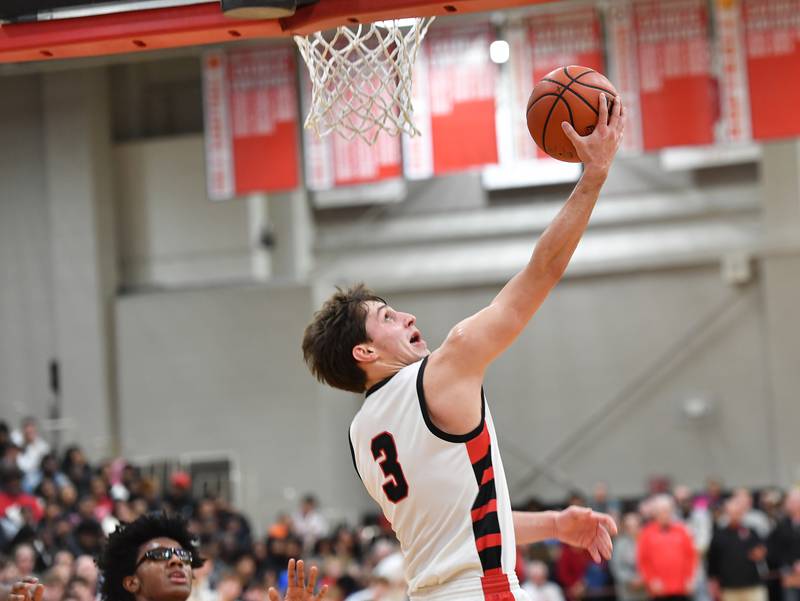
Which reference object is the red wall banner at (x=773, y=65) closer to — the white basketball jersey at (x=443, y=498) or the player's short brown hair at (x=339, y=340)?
the player's short brown hair at (x=339, y=340)

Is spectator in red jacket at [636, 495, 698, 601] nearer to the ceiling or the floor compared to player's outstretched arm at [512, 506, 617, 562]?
nearer to the floor

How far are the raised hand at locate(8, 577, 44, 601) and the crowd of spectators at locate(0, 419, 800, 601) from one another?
6135mm

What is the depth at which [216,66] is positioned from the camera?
15094 millimetres

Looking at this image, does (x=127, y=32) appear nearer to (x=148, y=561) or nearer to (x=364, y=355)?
(x=364, y=355)

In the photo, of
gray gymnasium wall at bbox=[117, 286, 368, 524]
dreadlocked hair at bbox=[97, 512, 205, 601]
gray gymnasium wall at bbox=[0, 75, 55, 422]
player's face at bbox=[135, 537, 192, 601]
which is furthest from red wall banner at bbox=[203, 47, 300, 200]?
player's face at bbox=[135, 537, 192, 601]

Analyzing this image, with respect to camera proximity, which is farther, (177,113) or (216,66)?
(177,113)

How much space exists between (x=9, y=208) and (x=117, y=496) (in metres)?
5.69

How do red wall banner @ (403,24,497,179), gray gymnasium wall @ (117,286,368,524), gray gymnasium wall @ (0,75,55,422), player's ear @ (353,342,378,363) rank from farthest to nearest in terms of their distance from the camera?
gray gymnasium wall @ (0,75,55,422) → gray gymnasium wall @ (117,286,368,524) → red wall banner @ (403,24,497,179) → player's ear @ (353,342,378,363)

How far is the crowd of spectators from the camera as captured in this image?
1216 cm

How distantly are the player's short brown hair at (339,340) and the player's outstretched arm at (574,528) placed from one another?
708 mm

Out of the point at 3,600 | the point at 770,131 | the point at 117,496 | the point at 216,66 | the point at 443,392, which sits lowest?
the point at 117,496

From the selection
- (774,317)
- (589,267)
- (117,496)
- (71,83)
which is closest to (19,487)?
(117,496)

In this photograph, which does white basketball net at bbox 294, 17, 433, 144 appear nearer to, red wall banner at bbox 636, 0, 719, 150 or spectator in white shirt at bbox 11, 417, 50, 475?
red wall banner at bbox 636, 0, 719, 150

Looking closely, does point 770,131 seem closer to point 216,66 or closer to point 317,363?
point 216,66
